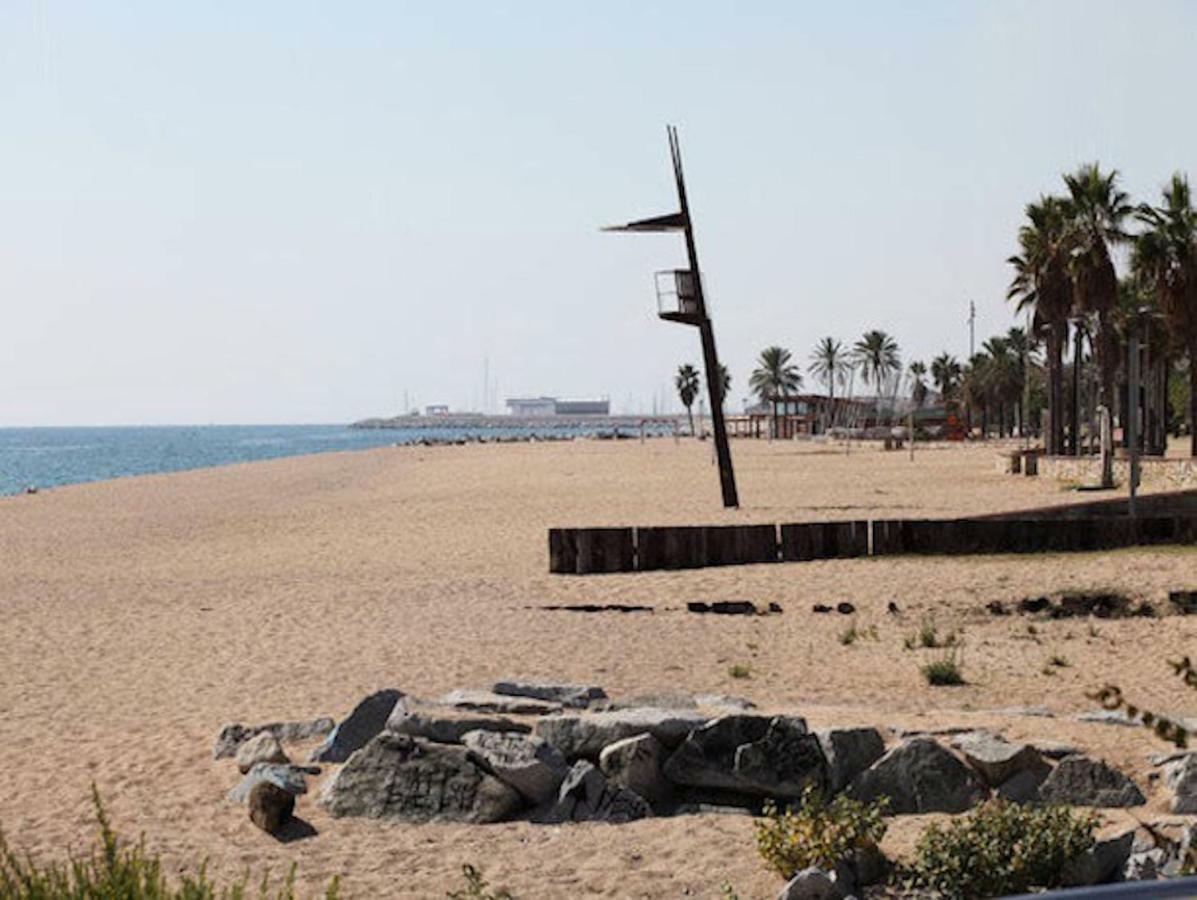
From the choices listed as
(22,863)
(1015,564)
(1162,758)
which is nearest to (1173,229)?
(1015,564)

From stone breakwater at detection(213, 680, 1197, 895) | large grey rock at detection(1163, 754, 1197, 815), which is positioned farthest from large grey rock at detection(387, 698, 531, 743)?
large grey rock at detection(1163, 754, 1197, 815)

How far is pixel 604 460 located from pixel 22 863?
7431cm

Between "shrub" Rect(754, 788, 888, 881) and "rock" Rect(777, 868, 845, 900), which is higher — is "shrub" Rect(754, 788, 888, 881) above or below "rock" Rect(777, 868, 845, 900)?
above

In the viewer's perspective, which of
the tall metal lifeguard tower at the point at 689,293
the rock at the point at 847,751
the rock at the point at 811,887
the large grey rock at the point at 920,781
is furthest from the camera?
the tall metal lifeguard tower at the point at 689,293

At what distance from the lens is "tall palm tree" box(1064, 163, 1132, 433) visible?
45062mm

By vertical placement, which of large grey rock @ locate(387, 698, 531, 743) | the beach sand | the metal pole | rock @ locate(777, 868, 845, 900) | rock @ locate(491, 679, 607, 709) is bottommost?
the beach sand

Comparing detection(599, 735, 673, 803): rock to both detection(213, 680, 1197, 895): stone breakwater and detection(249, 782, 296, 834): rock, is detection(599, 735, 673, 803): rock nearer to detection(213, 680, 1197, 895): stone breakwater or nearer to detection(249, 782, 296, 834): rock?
detection(213, 680, 1197, 895): stone breakwater

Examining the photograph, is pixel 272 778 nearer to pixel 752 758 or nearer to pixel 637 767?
pixel 637 767

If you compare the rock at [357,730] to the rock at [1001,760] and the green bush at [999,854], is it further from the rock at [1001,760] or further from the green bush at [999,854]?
the green bush at [999,854]

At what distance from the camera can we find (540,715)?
1079 cm

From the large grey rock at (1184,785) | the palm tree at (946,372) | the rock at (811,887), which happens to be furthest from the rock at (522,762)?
the palm tree at (946,372)

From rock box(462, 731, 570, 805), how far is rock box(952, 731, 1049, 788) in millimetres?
2544

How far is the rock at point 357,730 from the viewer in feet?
33.8

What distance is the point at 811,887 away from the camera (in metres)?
7.39
